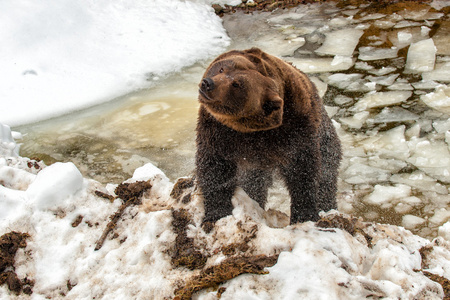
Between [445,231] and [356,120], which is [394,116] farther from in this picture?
[445,231]

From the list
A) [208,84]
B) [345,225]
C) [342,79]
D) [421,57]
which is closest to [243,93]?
[208,84]

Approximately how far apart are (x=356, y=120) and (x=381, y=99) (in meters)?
0.57

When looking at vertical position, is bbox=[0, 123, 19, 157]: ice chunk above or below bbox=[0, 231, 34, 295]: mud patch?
below

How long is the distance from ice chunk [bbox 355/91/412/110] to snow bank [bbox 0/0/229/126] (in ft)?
9.15

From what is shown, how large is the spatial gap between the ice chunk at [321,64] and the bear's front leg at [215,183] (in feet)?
12.0

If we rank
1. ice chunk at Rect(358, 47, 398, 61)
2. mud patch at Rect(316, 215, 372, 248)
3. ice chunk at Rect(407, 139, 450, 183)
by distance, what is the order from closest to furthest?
mud patch at Rect(316, 215, 372, 248) < ice chunk at Rect(407, 139, 450, 183) < ice chunk at Rect(358, 47, 398, 61)

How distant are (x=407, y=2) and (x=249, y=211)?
747 cm

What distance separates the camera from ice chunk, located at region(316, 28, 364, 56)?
6.18m

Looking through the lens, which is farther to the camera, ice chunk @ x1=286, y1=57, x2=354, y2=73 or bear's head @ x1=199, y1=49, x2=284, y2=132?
ice chunk @ x1=286, y1=57, x2=354, y2=73

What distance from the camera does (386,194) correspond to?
133 inches

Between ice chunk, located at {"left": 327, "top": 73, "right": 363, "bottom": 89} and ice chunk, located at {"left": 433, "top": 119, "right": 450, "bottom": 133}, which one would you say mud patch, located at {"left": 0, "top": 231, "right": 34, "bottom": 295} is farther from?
ice chunk, located at {"left": 327, "top": 73, "right": 363, "bottom": 89}

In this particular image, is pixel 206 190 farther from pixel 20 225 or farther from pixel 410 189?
pixel 410 189

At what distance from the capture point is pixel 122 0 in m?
7.64

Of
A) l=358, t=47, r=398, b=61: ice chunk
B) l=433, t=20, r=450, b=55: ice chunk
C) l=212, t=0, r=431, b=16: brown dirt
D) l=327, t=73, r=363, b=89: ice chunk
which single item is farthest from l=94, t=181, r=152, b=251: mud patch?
l=212, t=0, r=431, b=16: brown dirt
